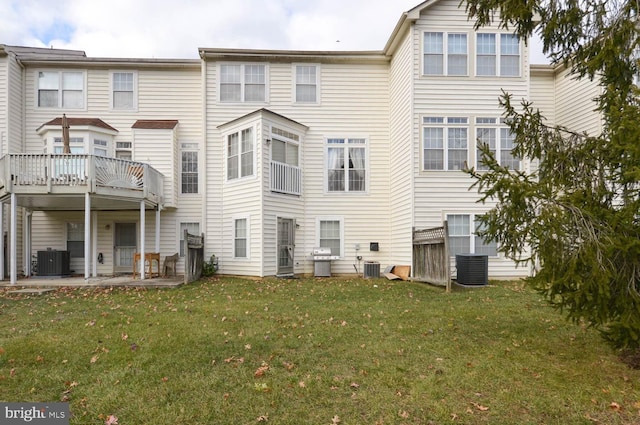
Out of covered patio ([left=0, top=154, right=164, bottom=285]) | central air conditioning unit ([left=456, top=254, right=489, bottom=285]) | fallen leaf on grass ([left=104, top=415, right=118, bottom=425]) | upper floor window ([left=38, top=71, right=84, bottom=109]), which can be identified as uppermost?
upper floor window ([left=38, top=71, right=84, bottom=109])

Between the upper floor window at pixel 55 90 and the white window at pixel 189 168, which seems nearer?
the upper floor window at pixel 55 90

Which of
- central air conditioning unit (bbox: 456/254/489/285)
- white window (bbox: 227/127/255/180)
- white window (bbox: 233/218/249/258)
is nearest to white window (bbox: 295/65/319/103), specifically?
white window (bbox: 227/127/255/180)

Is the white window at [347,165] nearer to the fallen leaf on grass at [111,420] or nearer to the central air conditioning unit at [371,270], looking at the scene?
the central air conditioning unit at [371,270]

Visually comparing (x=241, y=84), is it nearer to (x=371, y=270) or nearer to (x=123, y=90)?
(x=123, y=90)

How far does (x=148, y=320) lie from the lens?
23.7 feet

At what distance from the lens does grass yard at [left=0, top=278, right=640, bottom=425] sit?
3762mm

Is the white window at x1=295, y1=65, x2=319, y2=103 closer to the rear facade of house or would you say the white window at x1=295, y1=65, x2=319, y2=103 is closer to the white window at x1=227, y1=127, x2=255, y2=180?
the rear facade of house

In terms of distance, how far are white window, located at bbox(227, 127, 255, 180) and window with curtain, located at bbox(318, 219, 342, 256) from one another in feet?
10.8

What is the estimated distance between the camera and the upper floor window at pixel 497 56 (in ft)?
43.9

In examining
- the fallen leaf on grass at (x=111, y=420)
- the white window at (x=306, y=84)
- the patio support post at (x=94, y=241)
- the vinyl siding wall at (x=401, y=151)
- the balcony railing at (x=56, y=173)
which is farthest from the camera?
the white window at (x=306, y=84)

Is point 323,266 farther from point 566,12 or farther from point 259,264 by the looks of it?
point 566,12

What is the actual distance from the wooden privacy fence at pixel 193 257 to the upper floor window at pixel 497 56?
35.0 feet

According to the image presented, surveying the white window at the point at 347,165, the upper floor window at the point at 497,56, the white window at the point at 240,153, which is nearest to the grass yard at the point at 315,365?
the white window at the point at 240,153

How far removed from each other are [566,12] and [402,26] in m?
8.84
